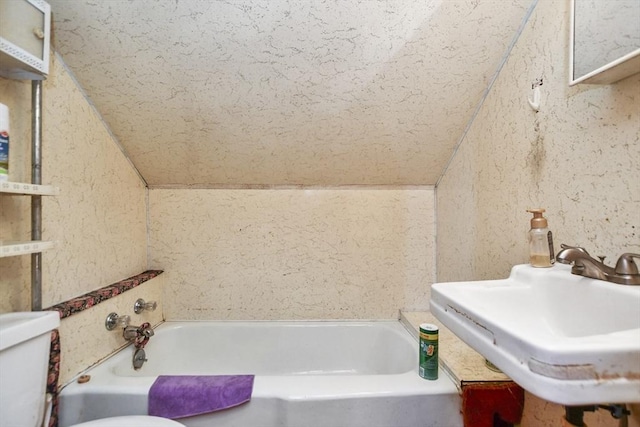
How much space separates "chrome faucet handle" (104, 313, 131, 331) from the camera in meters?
1.37

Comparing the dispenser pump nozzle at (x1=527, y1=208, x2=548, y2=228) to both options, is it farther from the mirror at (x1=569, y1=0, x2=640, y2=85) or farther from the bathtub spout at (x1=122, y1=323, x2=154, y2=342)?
the bathtub spout at (x1=122, y1=323, x2=154, y2=342)

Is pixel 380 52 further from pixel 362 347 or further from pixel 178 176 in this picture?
pixel 362 347

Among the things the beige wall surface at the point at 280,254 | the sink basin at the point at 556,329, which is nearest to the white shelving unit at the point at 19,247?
the beige wall surface at the point at 280,254

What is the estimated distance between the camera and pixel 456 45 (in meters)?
1.23

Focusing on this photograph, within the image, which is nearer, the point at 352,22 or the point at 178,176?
the point at 352,22

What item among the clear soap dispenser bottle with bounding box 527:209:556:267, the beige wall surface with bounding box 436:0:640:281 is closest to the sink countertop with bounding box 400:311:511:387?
the beige wall surface with bounding box 436:0:640:281

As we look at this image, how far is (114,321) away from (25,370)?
1.87ft

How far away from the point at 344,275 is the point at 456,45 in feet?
4.21

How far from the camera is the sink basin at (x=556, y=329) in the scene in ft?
1.54

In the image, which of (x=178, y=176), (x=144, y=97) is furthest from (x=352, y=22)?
(x=178, y=176)

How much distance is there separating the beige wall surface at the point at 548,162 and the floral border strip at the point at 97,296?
1.66 metres

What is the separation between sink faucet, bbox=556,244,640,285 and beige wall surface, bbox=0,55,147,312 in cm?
163

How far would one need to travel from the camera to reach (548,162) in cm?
104

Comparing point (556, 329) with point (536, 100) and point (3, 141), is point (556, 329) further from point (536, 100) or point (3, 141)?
point (3, 141)
